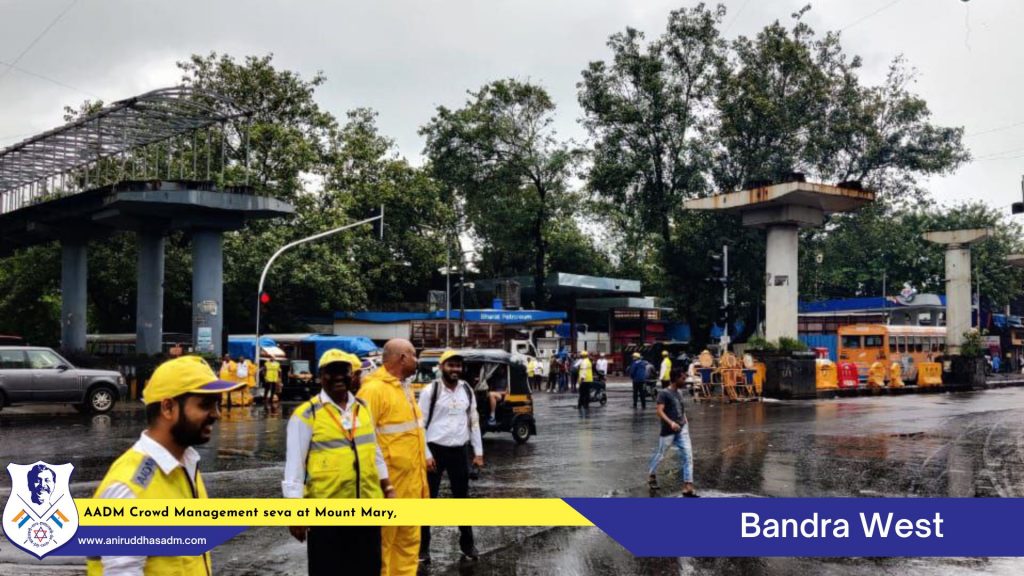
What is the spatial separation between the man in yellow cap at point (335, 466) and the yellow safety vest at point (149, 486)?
160 centimetres

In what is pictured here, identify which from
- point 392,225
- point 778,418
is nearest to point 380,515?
point 778,418

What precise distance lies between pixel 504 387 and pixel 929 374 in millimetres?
24927

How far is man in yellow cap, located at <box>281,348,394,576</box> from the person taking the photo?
4.93 m

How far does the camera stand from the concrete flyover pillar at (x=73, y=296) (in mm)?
31906

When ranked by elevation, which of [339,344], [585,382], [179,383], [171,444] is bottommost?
[585,382]

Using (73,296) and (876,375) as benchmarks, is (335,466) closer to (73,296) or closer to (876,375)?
(73,296)

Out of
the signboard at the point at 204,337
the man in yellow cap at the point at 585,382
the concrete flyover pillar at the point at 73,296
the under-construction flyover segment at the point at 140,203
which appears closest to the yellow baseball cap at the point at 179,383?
the man in yellow cap at the point at 585,382

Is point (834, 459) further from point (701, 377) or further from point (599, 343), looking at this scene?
point (599, 343)

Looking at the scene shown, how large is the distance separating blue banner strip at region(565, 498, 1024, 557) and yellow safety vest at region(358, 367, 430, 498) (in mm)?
1573

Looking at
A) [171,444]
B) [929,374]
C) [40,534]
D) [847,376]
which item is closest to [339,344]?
[847,376]

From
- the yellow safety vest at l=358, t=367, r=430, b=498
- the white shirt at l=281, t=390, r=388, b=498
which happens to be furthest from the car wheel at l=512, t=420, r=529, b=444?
the white shirt at l=281, t=390, r=388, b=498

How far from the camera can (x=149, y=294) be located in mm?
29781

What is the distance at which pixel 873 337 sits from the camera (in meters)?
35.7

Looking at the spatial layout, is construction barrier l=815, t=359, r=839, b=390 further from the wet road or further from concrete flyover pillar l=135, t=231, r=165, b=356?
concrete flyover pillar l=135, t=231, r=165, b=356
